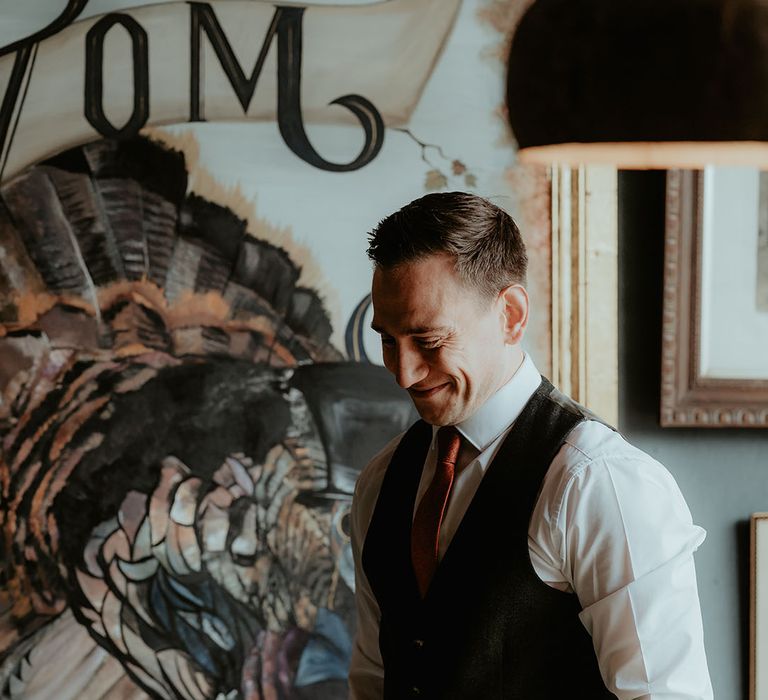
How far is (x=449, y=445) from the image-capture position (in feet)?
5.82

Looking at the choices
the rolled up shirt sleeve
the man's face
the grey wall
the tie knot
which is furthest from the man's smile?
the grey wall

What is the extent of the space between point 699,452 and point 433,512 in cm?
103

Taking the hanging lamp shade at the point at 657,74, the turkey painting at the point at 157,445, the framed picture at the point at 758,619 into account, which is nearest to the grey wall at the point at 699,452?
the framed picture at the point at 758,619

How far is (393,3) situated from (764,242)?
1016 mm

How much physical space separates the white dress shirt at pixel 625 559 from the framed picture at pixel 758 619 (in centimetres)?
106

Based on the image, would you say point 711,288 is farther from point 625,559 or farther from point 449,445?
point 625,559

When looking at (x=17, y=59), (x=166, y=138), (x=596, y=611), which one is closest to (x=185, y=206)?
(x=166, y=138)

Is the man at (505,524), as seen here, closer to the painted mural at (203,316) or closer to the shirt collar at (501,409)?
the shirt collar at (501,409)

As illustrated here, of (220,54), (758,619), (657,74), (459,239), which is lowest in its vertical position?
(758,619)

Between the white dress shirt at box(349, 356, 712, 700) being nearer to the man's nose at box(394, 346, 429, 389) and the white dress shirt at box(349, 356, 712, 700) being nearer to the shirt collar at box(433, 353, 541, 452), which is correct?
the shirt collar at box(433, 353, 541, 452)

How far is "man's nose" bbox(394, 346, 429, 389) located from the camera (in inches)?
64.1

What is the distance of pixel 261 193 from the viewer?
2.37 meters

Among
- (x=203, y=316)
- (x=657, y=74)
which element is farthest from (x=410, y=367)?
(x=203, y=316)

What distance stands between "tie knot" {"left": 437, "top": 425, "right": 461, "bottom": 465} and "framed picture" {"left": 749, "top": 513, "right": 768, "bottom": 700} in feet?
3.55
